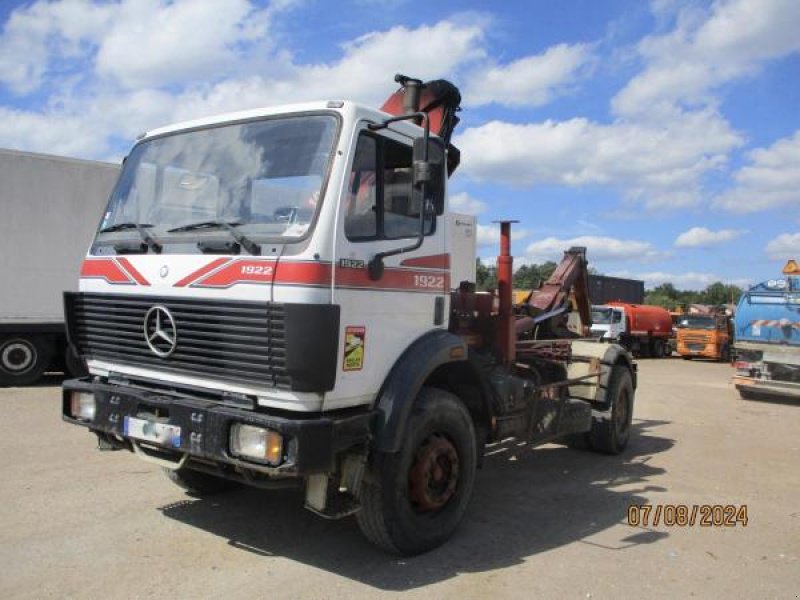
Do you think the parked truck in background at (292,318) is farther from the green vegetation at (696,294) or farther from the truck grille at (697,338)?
the green vegetation at (696,294)

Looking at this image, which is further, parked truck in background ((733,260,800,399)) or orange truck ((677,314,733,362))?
orange truck ((677,314,733,362))

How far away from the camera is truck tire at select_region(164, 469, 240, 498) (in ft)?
18.4

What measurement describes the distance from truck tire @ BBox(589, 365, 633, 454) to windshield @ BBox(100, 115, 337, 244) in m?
5.22

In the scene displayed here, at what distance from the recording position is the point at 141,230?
4.66 meters

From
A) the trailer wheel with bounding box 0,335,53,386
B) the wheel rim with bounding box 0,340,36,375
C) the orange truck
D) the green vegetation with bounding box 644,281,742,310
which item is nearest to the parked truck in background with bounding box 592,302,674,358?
the orange truck

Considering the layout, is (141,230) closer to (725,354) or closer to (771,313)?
(771,313)

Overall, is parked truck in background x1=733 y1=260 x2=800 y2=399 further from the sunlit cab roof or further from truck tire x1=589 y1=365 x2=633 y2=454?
the sunlit cab roof

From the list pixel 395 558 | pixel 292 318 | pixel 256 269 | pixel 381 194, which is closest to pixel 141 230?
pixel 256 269

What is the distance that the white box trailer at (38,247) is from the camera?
448 inches

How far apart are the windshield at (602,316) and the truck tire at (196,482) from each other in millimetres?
24480

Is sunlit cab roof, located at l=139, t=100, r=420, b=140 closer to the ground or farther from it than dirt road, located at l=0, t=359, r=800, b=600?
farther from it

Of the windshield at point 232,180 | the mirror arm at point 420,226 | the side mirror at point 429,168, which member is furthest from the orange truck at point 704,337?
the windshield at point 232,180
